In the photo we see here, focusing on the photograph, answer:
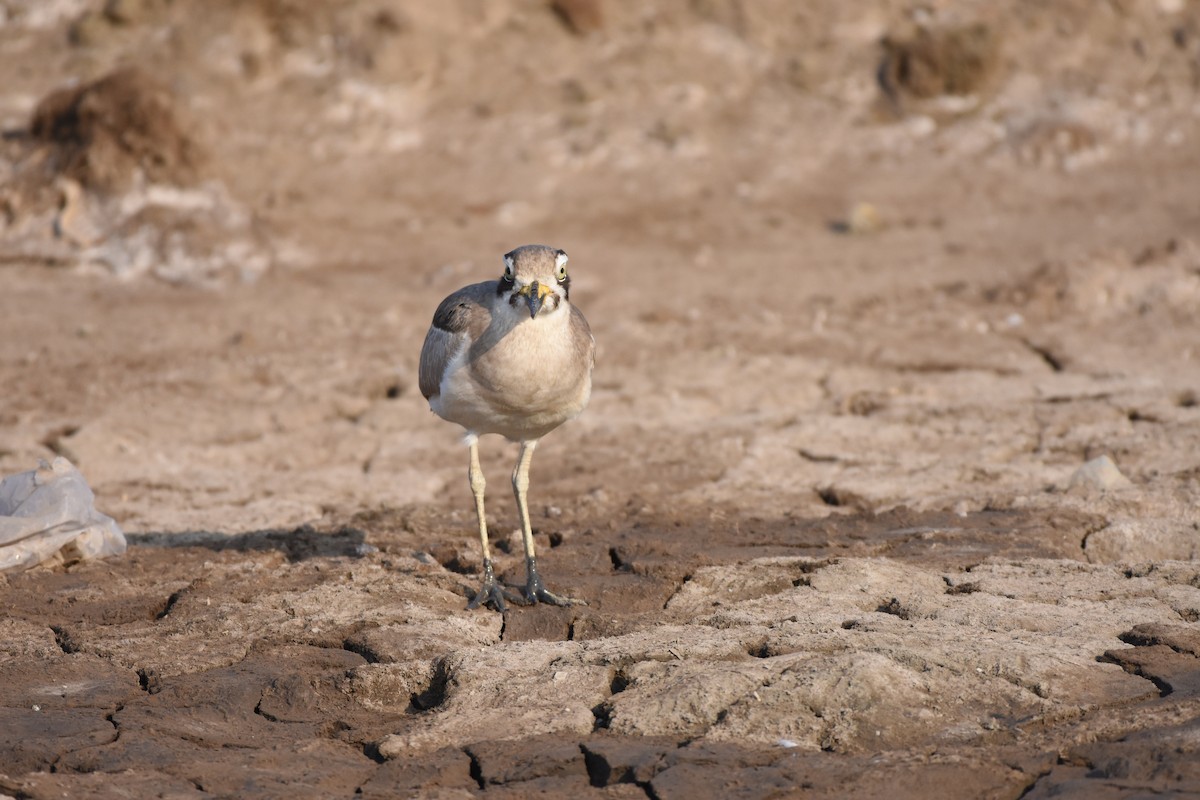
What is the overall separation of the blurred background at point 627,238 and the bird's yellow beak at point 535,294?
1838 millimetres

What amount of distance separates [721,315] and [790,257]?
1244 mm

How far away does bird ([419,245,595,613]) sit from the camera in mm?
4957

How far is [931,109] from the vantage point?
11812 mm

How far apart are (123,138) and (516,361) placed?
21.3ft

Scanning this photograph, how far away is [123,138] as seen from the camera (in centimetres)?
1026

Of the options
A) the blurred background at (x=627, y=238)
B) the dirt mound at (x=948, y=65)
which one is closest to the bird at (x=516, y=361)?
the blurred background at (x=627, y=238)

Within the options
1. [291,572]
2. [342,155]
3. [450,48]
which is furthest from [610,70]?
[291,572]

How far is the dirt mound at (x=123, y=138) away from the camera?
1026 centimetres

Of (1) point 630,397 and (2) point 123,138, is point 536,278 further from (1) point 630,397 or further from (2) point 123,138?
(2) point 123,138

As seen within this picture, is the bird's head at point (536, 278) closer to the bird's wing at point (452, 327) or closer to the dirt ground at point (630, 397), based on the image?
the bird's wing at point (452, 327)

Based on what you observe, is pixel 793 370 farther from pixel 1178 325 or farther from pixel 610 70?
pixel 610 70

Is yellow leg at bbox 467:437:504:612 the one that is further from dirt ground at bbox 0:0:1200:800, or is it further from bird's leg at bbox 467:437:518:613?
dirt ground at bbox 0:0:1200:800

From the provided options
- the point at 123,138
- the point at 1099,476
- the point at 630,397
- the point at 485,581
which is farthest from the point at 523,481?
the point at 123,138

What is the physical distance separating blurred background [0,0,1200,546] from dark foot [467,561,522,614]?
128 cm
